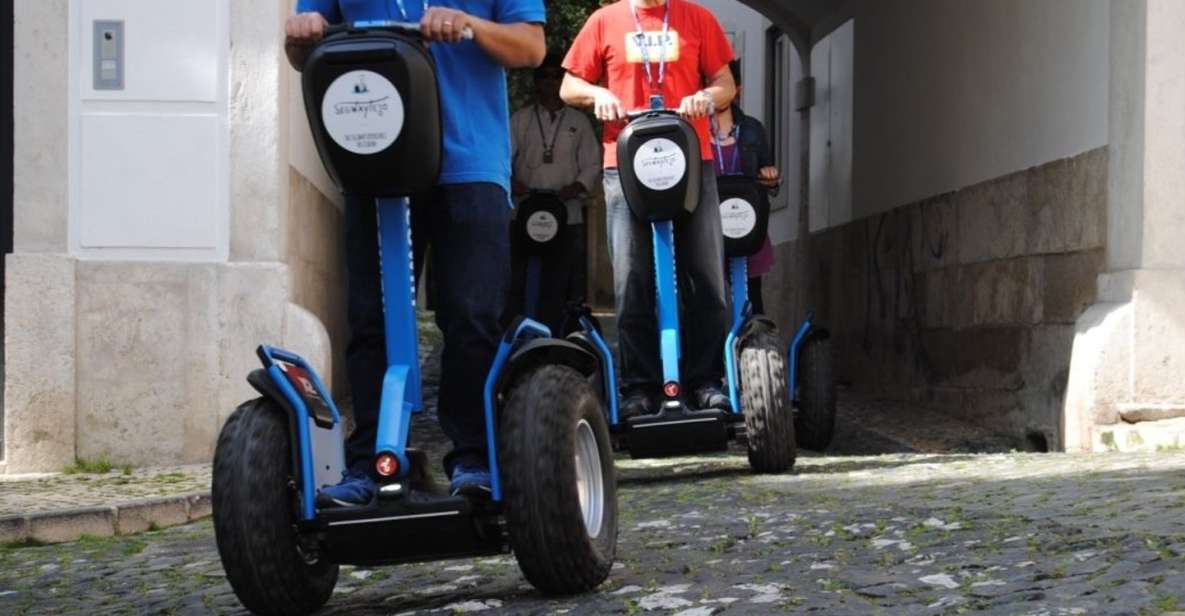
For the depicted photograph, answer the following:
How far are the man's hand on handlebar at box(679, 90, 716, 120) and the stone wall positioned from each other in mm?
2273

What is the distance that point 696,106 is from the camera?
688 centimetres

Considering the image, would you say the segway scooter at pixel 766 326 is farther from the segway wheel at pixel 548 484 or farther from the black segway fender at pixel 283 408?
the black segway fender at pixel 283 408

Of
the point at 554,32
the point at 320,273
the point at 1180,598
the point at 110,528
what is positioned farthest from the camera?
the point at 554,32

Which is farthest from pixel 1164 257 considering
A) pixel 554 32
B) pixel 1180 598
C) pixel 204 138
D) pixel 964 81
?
pixel 554 32

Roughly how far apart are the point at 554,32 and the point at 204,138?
1300 centimetres

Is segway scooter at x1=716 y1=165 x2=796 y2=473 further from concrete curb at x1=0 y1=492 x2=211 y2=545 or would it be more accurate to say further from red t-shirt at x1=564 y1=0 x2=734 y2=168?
concrete curb at x1=0 y1=492 x2=211 y2=545

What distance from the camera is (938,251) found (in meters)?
11.3

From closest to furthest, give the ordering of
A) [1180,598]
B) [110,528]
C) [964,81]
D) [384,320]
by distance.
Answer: [1180,598] → [384,320] → [110,528] → [964,81]

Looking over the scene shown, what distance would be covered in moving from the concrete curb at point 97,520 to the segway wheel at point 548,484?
9.20 feet

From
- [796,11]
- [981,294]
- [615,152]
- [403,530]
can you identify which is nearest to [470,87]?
[403,530]

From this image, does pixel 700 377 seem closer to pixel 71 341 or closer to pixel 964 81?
pixel 71 341

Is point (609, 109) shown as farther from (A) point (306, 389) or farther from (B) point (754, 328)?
(A) point (306, 389)

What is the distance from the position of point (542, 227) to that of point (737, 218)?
2930 millimetres

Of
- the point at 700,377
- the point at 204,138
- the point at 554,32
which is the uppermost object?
the point at 554,32
